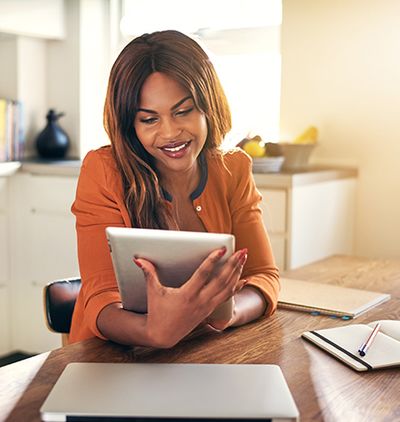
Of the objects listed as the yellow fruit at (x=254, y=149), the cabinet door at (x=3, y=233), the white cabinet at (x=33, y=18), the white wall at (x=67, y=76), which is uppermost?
the white cabinet at (x=33, y=18)

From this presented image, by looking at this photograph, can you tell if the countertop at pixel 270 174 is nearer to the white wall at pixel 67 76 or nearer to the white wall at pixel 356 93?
the white wall at pixel 356 93

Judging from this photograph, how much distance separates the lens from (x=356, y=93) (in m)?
2.94

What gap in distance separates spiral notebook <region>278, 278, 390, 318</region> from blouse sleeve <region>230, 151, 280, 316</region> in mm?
62

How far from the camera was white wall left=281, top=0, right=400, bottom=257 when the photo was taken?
2.87 meters

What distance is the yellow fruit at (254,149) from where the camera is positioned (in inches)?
111

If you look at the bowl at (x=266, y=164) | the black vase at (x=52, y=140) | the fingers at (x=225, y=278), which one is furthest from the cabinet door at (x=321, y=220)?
the fingers at (x=225, y=278)

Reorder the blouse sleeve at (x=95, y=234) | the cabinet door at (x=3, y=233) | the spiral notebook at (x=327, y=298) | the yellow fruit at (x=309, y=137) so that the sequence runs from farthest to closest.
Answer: the cabinet door at (x=3, y=233), the yellow fruit at (x=309, y=137), the spiral notebook at (x=327, y=298), the blouse sleeve at (x=95, y=234)

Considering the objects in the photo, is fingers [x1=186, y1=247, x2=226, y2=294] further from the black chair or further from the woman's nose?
the black chair

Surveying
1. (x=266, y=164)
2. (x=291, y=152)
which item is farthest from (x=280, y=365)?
(x=291, y=152)

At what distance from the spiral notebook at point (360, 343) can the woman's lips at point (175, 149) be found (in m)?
0.44

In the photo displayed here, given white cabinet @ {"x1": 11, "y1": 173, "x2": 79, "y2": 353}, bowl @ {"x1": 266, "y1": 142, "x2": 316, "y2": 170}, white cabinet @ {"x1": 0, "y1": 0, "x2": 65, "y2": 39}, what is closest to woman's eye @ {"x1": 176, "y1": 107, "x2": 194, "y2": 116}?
bowl @ {"x1": 266, "y1": 142, "x2": 316, "y2": 170}

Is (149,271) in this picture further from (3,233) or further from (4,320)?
(4,320)

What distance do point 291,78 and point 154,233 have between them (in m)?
2.09

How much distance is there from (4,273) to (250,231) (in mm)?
1985
